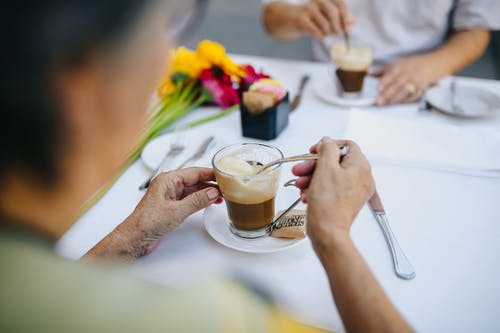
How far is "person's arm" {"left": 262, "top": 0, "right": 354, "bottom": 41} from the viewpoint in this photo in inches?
56.2

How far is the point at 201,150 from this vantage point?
1.13 metres

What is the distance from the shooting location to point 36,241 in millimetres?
411

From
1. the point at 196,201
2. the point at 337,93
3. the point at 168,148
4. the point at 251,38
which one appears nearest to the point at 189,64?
the point at 168,148

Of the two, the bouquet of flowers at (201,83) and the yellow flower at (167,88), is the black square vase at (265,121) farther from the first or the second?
the yellow flower at (167,88)

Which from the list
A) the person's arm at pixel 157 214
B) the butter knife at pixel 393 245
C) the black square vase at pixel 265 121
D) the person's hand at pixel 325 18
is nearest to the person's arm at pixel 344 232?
the butter knife at pixel 393 245

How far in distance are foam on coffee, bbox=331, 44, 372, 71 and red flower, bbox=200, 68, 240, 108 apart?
322 millimetres

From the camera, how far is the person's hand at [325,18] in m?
1.43

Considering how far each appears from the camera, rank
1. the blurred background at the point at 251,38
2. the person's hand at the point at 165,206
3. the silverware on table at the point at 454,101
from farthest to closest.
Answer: the blurred background at the point at 251,38
the silverware on table at the point at 454,101
the person's hand at the point at 165,206

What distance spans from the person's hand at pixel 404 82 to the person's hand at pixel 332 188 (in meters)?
0.55

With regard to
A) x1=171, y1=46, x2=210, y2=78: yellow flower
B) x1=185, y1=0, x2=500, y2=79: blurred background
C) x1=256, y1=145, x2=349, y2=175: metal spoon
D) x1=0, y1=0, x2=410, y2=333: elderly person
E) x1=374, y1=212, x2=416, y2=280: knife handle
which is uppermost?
x1=0, y1=0, x2=410, y2=333: elderly person

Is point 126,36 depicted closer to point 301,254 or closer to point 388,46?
point 301,254

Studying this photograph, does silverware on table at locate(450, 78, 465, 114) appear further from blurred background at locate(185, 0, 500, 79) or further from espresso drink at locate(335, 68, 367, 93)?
blurred background at locate(185, 0, 500, 79)

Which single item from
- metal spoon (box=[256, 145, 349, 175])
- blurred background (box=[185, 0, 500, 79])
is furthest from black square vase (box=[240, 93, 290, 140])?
blurred background (box=[185, 0, 500, 79])

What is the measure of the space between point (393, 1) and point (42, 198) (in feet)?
5.38
